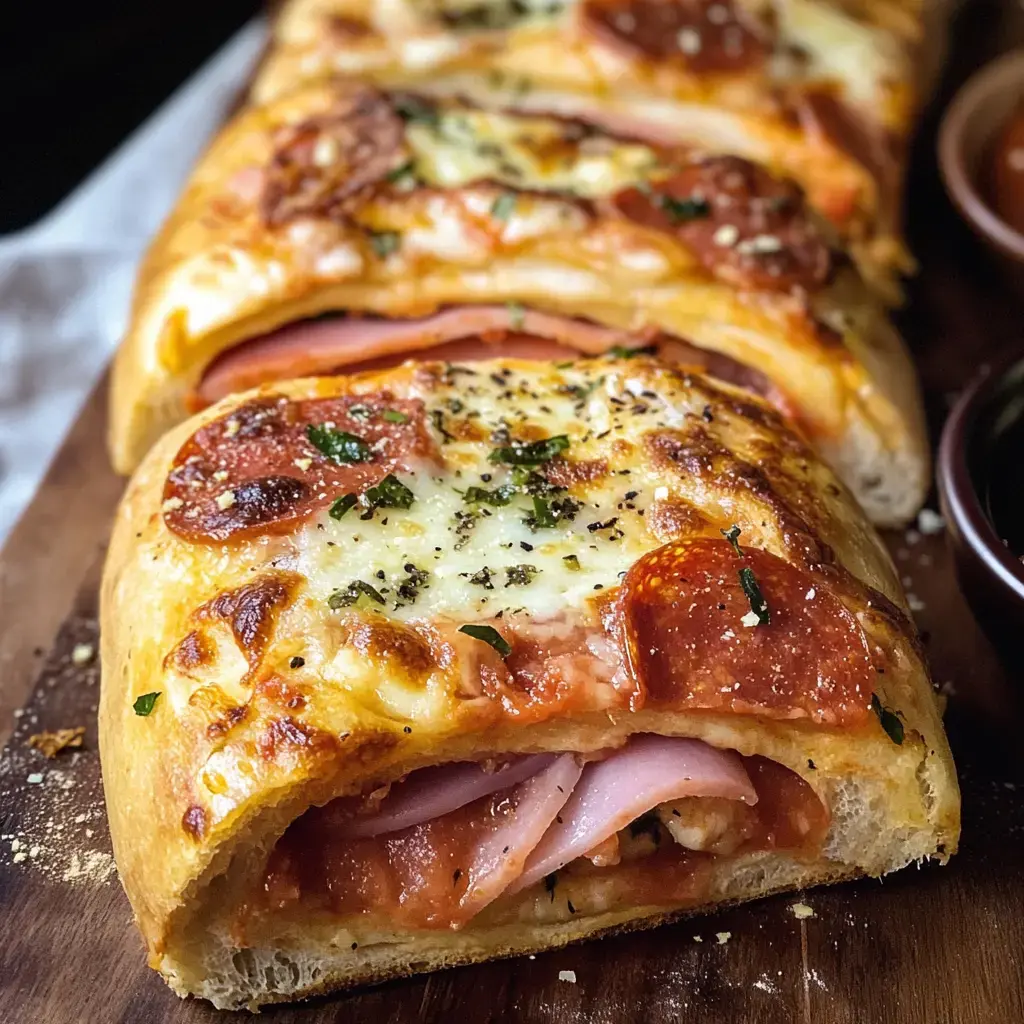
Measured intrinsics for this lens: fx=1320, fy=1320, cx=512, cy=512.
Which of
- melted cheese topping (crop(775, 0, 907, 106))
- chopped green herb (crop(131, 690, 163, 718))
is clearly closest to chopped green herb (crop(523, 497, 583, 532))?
chopped green herb (crop(131, 690, 163, 718))

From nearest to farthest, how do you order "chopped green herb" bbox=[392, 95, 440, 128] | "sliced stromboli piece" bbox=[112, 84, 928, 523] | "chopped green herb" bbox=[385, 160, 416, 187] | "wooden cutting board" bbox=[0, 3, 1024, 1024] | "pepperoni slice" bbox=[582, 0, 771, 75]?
"wooden cutting board" bbox=[0, 3, 1024, 1024]
"sliced stromboli piece" bbox=[112, 84, 928, 523]
"chopped green herb" bbox=[385, 160, 416, 187]
"chopped green herb" bbox=[392, 95, 440, 128]
"pepperoni slice" bbox=[582, 0, 771, 75]

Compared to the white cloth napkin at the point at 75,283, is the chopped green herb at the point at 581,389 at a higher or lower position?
higher

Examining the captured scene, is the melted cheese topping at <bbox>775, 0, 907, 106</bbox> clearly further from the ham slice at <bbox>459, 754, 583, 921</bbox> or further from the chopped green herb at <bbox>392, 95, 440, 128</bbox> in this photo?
the ham slice at <bbox>459, 754, 583, 921</bbox>

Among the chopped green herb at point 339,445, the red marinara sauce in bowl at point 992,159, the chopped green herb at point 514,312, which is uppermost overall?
the chopped green herb at point 339,445

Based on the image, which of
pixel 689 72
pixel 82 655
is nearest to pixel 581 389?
pixel 82 655

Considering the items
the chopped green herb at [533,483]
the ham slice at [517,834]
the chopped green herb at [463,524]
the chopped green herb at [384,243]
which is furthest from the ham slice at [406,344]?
the ham slice at [517,834]

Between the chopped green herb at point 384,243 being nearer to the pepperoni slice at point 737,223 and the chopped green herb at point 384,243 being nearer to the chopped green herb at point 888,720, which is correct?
the pepperoni slice at point 737,223

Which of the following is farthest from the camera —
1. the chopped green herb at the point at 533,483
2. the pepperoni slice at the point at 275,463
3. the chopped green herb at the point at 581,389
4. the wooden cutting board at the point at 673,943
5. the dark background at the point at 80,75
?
the dark background at the point at 80,75
